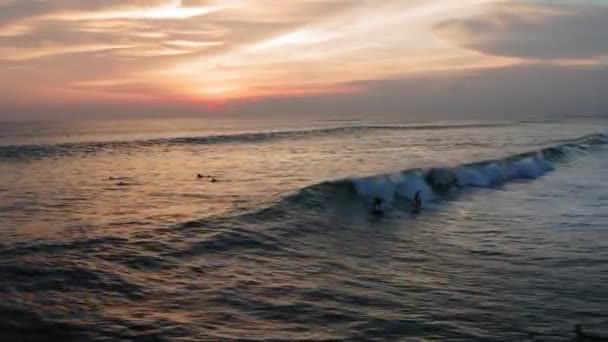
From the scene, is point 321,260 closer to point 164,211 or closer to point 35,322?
point 35,322

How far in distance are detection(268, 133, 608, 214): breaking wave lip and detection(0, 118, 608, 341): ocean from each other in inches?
5.3

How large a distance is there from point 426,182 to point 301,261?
49.1 feet

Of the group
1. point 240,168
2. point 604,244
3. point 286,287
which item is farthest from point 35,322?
point 240,168

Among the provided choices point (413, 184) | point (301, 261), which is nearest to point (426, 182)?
point (413, 184)

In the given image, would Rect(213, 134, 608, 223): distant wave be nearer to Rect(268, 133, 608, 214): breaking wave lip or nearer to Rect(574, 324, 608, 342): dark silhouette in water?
Rect(268, 133, 608, 214): breaking wave lip

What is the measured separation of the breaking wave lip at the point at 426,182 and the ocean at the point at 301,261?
0.13 metres

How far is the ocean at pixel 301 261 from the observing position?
28.2 feet

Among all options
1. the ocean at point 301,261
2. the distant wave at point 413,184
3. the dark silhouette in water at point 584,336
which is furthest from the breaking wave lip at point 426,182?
the dark silhouette in water at point 584,336

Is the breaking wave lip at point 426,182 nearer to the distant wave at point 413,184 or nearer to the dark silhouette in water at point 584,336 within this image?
the distant wave at point 413,184

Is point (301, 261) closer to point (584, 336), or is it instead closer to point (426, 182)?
point (584, 336)

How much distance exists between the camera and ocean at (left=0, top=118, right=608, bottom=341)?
8609mm

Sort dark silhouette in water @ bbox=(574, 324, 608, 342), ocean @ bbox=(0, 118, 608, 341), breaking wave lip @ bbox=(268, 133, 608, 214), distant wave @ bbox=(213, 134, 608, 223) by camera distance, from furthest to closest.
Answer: breaking wave lip @ bbox=(268, 133, 608, 214), distant wave @ bbox=(213, 134, 608, 223), ocean @ bbox=(0, 118, 608, 341), dark silhouette in water @ bbox=(574, 324, 608, 342)

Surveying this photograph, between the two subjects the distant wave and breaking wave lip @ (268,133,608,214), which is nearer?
the distant wave

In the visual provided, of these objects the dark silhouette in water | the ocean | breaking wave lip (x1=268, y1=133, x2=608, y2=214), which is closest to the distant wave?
breaking wave lip (x1=268, y1=133, x2=608, y2=214)
